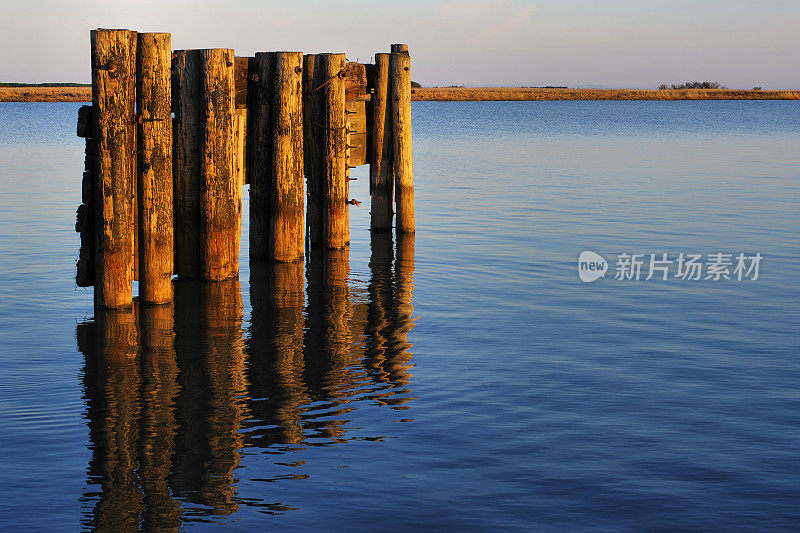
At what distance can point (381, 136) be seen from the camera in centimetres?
1614

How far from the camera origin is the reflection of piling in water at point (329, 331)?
861 cm

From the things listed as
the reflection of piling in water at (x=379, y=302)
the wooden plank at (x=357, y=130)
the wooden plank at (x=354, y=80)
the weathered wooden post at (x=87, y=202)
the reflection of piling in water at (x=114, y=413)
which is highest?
the wooden plank at (x=354, y=80)

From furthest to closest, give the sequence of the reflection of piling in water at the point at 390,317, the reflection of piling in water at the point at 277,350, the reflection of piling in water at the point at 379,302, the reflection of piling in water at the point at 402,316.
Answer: the reflection of piling in water at the point at 379,302, the reflection of piling in water at the point at 402,316, the reflection of piling in water at the point at 390,317, the reflection of piling in water at the point at 277,350

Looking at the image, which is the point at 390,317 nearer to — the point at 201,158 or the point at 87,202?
the point at 201,158

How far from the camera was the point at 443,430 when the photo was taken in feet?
24.9

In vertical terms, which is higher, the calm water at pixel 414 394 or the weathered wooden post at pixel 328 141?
the weathered wooden post at pixel 328 141

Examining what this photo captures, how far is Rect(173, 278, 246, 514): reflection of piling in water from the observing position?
260 inches

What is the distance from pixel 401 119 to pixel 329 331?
6006mm

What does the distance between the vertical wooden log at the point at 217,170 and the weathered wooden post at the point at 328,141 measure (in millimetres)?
2413

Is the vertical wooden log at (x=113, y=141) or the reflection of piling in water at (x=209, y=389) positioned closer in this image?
the reflection of piling in water at (x=209, y=389)

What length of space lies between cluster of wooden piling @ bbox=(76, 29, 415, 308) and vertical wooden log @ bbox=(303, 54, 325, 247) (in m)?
0.02

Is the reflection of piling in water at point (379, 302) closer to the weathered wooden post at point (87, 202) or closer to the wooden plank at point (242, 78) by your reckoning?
the wooden plank at point (242, 78)

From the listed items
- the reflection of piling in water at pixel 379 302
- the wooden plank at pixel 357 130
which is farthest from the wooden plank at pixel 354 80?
the reflection of piling in water at pixel 379 302

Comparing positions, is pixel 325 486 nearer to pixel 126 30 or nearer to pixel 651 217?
pixel 126 30
